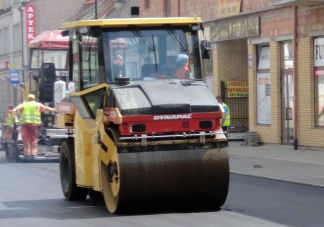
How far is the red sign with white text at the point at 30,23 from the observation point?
57.2 metres

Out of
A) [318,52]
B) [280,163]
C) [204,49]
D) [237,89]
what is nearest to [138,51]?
[204,49]

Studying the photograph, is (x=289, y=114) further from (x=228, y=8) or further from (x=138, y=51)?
(x=138, y=51)

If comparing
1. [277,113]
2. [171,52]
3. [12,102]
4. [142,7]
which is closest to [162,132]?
[171,52]

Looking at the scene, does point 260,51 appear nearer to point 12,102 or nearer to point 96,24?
point 96,24

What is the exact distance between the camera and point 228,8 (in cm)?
3175

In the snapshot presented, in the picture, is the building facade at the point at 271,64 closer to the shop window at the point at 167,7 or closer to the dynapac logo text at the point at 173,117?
the shop window at the point at 167,7

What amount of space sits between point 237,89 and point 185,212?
20.1m

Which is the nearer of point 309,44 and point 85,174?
point 85,174

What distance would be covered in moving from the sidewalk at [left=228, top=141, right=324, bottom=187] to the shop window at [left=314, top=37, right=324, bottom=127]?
986 mm

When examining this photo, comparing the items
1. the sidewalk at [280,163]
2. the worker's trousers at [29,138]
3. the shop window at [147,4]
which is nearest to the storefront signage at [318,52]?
the sidewalk at [280,163]

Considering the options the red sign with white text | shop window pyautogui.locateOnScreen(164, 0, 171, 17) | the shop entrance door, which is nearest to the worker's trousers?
the shop entrance door

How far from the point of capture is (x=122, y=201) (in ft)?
42.8

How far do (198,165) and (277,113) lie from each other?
15991 millimetres

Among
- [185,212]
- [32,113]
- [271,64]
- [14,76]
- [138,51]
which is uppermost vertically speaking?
[14,76]
